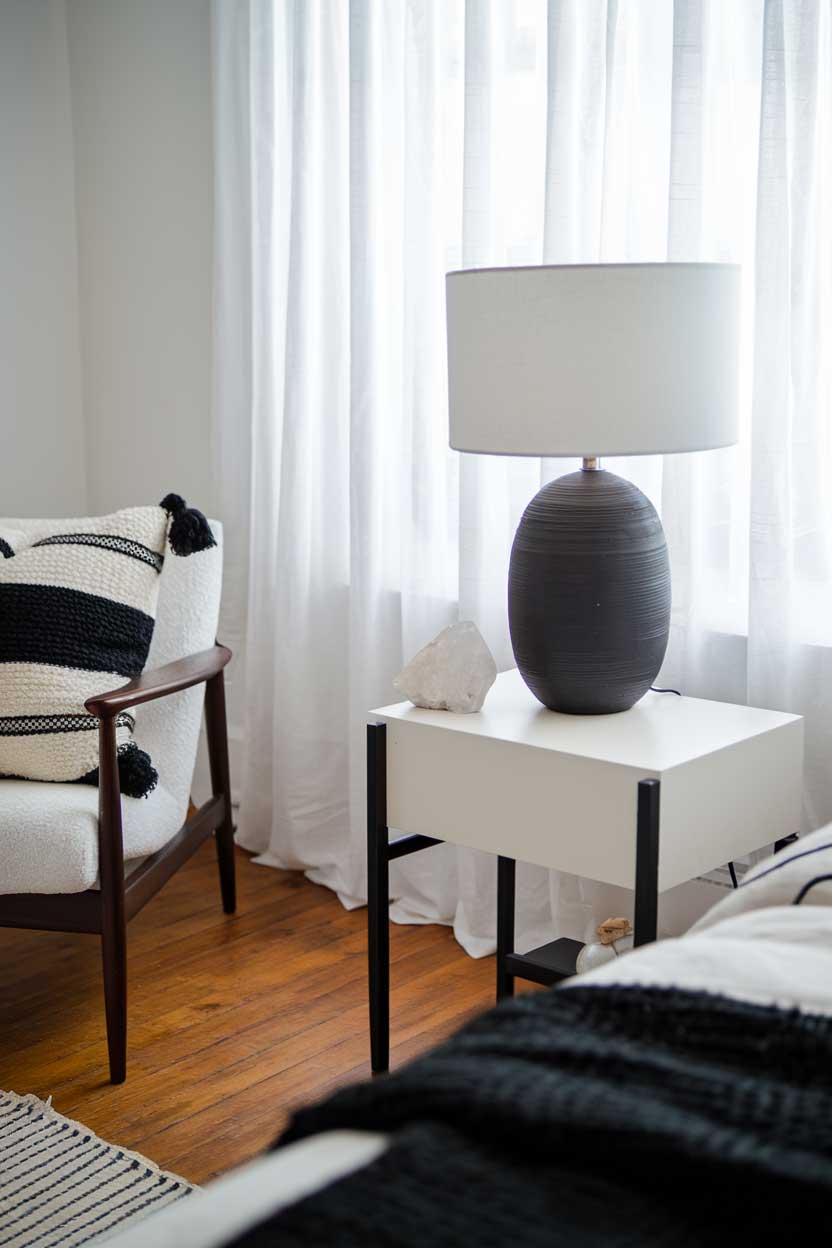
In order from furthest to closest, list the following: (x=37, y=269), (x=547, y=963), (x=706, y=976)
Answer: (x=37, y=269), (x=547, y=963), (x=706, y=976)

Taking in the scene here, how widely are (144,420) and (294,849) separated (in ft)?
4.05

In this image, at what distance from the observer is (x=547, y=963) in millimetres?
2068

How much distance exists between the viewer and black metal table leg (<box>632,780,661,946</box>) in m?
1.66

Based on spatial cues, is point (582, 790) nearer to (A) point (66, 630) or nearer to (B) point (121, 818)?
(B) point (121, 818)

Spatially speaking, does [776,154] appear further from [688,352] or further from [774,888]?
[774,888]

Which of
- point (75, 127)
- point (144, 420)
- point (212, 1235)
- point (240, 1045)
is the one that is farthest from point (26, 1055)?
point (75, 127)

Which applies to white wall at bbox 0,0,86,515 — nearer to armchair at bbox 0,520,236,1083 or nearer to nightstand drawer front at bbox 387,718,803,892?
armchair at bbox 0,520,236,1083

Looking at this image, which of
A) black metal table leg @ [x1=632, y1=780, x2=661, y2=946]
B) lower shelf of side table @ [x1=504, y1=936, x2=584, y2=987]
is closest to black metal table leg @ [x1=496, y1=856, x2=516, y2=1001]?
lower shelf of side table @ [x1=504, y1=936, x2=584, y2=987]

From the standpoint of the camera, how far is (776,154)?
6.61 feet

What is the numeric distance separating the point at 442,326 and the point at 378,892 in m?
1.13

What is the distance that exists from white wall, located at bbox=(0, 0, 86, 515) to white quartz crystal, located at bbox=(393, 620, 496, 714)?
1.95m

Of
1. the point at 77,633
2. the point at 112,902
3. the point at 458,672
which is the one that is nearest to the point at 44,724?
the point at 77,633

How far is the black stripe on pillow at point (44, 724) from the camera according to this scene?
2240 mm

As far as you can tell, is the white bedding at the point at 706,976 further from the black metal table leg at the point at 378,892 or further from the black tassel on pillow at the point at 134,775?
the black tassel on pillow at the point at 134,775
